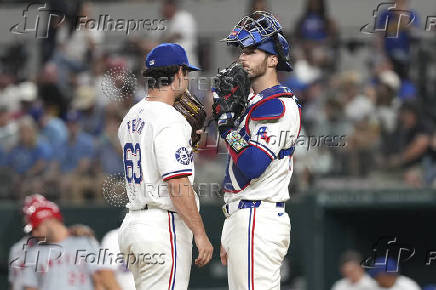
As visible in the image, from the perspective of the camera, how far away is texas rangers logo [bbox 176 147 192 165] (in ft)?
17.1

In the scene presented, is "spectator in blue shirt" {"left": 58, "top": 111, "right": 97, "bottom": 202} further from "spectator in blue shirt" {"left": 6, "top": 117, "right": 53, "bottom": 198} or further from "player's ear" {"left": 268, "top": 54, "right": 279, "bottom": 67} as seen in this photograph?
"player's ear" {"left": 268, "top": 54, "right": 279, "bottom": 67}

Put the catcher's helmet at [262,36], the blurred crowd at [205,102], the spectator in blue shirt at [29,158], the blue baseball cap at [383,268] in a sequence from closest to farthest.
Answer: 1. the catcher's helmet at [262,36]
2. the blue baseball cap at [383,268]
3. the blurred crowd at [205,102]
4. the spectator in blue shirt at [29,158]

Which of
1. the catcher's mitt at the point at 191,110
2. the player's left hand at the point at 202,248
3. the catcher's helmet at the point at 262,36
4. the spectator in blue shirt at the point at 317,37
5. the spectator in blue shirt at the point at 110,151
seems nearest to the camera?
the player's left hand at the point at 202,248

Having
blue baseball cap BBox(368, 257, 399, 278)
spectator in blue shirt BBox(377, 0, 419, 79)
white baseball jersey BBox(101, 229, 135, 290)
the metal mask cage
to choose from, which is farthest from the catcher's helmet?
spectator in blue shirt BBox(377, 0, 419, 79)

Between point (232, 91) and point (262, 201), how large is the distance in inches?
25.8

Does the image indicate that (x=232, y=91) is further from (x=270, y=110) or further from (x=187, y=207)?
(x=187, y=207)

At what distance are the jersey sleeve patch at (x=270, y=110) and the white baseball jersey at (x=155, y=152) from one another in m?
0.43

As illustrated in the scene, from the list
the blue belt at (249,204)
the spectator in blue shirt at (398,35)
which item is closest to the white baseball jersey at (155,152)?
the blue belt at (249,204)

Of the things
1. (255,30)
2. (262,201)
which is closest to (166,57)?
(255,30)

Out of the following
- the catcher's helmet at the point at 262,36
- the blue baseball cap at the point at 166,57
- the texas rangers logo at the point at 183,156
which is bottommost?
the texas rangers logo at the point at 183,156

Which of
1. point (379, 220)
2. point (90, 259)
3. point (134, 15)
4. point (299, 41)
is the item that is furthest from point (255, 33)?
point (134, 15)

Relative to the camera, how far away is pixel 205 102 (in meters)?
9.35

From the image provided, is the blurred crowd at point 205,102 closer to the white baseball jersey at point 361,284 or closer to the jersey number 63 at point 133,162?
the white baseball jersey at point 361,284

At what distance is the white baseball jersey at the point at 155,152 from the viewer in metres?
5.21
